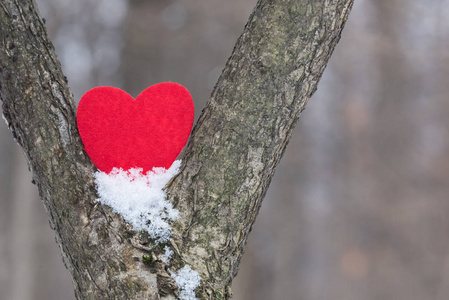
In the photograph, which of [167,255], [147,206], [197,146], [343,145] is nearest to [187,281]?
[167,255]

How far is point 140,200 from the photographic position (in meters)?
0.86

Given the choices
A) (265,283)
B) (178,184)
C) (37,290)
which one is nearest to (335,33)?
(178,184)

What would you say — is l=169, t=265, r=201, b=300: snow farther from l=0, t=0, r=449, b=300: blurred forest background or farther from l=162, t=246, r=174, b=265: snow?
l=0, t=0, r=449, b=300: blurred forest background

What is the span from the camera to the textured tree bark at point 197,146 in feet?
2.63

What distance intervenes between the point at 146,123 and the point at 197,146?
139 millimetres

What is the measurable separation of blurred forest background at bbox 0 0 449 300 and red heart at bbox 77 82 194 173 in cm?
315

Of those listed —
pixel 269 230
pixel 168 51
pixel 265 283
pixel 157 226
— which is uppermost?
pixel 168 51

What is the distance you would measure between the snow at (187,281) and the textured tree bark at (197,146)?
0.04 ft

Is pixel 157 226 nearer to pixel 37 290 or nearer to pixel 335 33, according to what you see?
pixel 335 33

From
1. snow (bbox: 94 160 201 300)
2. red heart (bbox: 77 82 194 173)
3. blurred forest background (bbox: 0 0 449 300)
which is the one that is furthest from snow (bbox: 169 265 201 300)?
blurred forest background (bbox: 0 0 449 300)

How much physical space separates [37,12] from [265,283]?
13.0 feet

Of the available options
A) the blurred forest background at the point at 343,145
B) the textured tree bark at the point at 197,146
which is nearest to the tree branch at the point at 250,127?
the textured tree bark at the point at 197,146

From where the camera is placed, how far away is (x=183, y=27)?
416 centimetres

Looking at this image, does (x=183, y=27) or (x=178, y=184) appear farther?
(x=183, y=27)
